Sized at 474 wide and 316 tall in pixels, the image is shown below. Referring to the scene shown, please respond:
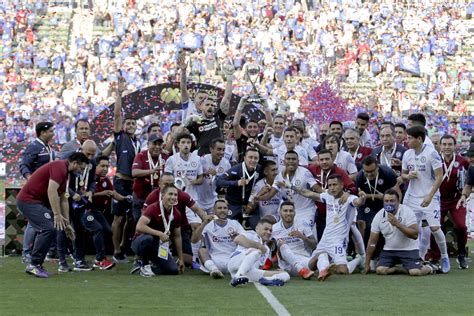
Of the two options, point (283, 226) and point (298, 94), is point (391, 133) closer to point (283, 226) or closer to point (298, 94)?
point (283, 226)

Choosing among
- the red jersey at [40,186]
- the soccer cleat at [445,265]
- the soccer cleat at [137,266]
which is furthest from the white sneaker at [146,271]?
the soccer cleat at [445,265]

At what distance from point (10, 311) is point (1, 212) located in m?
12.9

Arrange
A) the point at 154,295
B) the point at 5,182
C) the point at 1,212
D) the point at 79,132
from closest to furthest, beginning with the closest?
the point at 154,295 → the point at 79,132 → the point at 1,212 → the point at 5,182

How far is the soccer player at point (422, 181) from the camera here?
15125 millimetres

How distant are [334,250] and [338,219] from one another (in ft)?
1.40

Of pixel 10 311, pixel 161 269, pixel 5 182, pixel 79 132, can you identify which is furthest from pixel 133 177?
pixel 5 182

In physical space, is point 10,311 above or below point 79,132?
below

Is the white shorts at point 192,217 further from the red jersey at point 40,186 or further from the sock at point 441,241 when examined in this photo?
the sock at point 441,241

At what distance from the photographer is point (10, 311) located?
11.0m

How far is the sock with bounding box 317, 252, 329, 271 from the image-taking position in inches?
550

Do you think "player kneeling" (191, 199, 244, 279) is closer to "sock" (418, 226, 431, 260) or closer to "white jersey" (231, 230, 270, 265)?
"white jersey" (231, 230, 270, 265)

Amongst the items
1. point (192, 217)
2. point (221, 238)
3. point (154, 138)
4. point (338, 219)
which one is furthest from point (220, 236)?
point (154, 138)

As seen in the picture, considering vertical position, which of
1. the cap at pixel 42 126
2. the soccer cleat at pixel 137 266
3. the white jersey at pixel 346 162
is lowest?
the soccer cleat at pixel 137 266

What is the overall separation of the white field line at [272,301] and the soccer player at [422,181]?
9.70 feet
